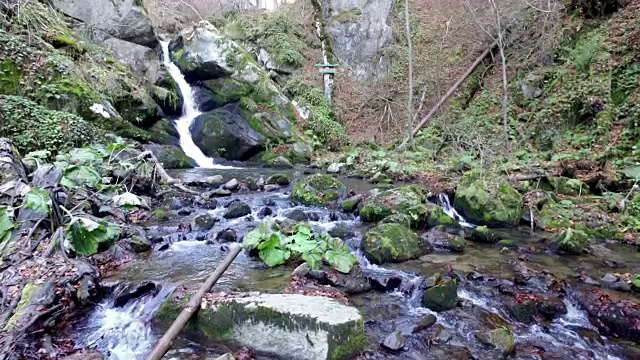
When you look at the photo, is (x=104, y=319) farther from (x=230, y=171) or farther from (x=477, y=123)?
(x=477, y=123)

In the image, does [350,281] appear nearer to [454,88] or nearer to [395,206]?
[395,206]

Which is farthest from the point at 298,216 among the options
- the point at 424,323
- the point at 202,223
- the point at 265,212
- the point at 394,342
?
the point at 394,342

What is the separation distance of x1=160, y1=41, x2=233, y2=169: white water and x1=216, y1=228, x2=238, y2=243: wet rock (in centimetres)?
752

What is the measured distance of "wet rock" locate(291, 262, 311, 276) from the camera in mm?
4551

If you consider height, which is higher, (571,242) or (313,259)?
(313,259)

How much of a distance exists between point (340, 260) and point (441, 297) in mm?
1265

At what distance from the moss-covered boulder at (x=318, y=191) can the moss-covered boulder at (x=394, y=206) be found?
44.2 inches

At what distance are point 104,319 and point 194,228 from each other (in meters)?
2.79

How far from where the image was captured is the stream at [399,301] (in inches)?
134

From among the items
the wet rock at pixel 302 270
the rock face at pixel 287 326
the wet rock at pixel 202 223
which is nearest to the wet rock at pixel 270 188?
the wet rock at pixel 202 223

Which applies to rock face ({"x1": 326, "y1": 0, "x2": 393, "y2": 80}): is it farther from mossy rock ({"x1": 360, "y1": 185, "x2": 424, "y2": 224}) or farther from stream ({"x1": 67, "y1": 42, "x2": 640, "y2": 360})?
stream ({"x1": 67, "y1": 42, "x2": 640, "y2": 360})

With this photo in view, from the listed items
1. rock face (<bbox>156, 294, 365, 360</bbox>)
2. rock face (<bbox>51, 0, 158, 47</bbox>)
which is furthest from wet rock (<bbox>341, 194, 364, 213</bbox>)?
rock face (<bbox>51, 0, 158, 47</bbox>)

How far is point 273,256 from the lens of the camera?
4.88m

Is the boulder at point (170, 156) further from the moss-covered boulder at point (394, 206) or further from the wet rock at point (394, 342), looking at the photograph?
the wet rock at point (394, 342)
